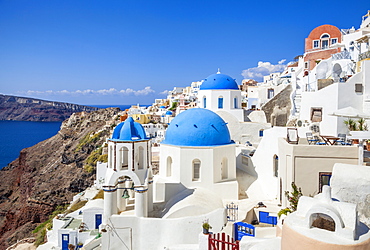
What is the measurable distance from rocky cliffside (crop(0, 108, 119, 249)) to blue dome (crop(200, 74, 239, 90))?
21956 millimetres

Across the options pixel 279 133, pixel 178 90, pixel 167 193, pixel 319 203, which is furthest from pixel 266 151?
pixel 178 90

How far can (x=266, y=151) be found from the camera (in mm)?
14969

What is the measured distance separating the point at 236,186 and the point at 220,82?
12630mm

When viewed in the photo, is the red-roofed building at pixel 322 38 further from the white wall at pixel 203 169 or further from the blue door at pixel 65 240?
the blue door at pixel 65 240

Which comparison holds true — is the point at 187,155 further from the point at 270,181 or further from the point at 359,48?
the point at 359,48

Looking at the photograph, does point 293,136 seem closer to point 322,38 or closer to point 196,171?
point 196,171

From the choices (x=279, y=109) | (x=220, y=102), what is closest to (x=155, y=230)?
(x=220, y=102)

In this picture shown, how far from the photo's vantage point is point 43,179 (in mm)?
44312

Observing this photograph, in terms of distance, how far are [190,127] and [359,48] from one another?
1624 cm

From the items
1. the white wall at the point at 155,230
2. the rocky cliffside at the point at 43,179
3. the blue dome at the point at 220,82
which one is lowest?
the rocky cliffside at the point at 43,179

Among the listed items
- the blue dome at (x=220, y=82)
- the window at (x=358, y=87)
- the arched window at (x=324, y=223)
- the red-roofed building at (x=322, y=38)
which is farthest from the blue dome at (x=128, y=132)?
the red-roofed building at (x=322, y=38)

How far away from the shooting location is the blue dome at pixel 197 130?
45.9ft

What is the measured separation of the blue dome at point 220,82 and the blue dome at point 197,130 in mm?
10362

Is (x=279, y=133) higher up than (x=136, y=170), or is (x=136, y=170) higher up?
(x=279, y=133)
